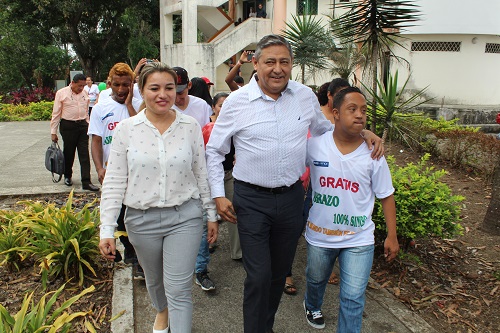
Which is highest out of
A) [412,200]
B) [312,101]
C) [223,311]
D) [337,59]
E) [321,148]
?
[337,59]

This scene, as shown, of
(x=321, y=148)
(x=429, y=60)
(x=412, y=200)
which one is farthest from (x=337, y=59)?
(x=321, y=148)

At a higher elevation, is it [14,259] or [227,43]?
[227,43]

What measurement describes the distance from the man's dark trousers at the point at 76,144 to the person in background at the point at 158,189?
4589 mm

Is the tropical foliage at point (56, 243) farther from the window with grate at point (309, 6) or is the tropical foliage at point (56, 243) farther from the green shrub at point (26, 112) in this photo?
the window with grate at point (309, 6)

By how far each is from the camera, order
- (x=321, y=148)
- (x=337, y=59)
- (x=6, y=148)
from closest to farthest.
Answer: (x=321, y=148) → (x=6, y=148) → (x=337, y=59)

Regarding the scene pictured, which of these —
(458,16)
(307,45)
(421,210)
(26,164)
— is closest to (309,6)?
(458,16)

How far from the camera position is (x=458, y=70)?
15859mm

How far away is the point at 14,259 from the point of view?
4.17 meters

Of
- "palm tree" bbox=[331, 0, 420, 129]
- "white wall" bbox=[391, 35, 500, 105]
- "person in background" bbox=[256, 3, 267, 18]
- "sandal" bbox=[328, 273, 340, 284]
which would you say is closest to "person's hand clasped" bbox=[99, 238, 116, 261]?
"sandal" bbox=[328, 273, 340, 284]

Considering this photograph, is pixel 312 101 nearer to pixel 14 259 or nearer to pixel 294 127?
pixel 294 127

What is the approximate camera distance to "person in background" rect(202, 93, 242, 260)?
392 cm

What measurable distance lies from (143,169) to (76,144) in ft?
16.4

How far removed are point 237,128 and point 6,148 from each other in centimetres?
1003

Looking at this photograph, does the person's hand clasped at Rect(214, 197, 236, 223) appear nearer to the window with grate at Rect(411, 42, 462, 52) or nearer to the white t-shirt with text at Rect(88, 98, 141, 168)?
the white t-shirt with text at Rect(88, 98, 141, 168)
